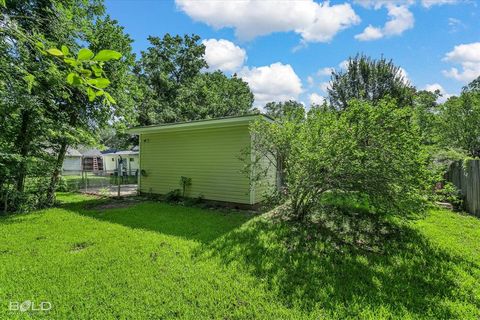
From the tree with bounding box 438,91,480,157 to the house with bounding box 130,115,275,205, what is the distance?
1193 centimetres

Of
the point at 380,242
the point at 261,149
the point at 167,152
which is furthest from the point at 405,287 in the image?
the point at 167,152

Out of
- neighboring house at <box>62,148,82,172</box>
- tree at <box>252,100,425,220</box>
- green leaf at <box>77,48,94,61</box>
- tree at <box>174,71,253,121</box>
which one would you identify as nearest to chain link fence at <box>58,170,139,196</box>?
tree at <box>174,71,253,121</box>

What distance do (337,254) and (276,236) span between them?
1.18 metres

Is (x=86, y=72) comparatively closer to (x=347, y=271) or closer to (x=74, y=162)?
(x=347, y=271)

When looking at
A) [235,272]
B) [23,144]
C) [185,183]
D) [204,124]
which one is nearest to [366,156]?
[235,272]

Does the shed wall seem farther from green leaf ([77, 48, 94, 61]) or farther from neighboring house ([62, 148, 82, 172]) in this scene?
neighboring house ([62, 148, 82, 172])

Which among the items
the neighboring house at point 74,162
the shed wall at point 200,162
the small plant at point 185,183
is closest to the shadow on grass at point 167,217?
the small plant at point 185,183

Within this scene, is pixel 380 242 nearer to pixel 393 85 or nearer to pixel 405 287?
pixel 405 287

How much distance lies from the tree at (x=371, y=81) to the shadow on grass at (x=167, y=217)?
14611 millimetres

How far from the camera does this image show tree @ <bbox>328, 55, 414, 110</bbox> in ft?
59.0

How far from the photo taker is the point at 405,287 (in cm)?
316

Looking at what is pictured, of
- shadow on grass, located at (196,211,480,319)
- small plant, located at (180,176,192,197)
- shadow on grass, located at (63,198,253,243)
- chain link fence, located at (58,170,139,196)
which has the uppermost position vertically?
small plant, located at (180,176,192,197)

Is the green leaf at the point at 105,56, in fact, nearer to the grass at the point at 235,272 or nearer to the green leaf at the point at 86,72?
the green leaf at the point at 86,72

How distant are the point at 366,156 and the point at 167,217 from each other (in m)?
5.00
